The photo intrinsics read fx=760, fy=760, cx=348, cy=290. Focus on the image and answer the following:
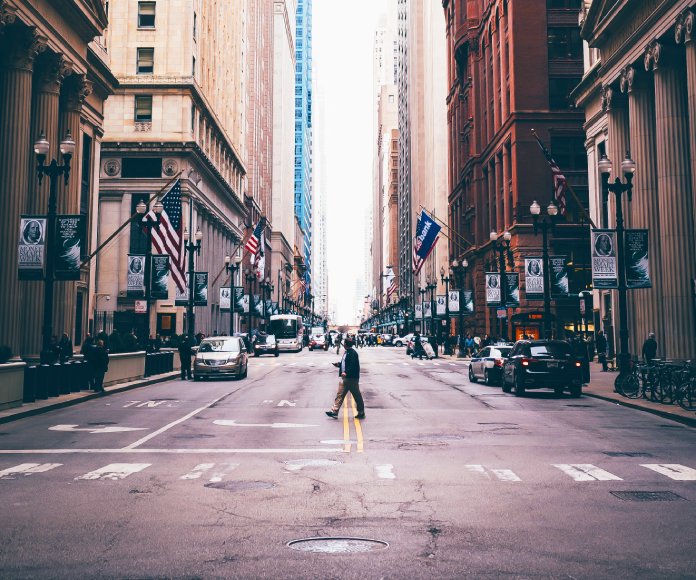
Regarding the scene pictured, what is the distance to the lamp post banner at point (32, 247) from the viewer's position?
23.4 metres

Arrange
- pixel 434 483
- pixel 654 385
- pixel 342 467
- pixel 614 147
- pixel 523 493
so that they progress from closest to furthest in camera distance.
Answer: pixel 523 493, pixel 434 483, pixel 342 467, pixel 654 385, pixel 614 147

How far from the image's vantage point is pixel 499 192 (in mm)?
67500

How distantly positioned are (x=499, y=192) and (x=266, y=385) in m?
41.6

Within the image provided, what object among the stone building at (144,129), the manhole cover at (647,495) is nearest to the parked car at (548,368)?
the manhole cover at (647,495)

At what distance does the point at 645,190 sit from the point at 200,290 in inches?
1119

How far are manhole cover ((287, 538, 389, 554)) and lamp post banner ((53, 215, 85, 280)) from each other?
19236mm

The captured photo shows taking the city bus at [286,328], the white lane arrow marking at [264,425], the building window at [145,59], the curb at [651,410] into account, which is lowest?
the white lane arrow marking at [264,425]

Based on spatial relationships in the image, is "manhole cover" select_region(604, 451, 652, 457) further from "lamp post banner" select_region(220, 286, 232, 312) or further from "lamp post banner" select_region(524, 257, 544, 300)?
"lamp post banner" select_region(220, 286, 232, 312)

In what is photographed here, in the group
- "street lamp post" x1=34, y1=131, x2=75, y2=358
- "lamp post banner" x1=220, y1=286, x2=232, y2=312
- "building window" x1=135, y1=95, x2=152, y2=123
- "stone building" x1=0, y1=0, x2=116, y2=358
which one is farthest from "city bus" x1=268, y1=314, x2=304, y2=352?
"street lamp post" x1=34, y1=131, x2=75, y2=358

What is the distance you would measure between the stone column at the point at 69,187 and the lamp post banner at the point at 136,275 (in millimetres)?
3891

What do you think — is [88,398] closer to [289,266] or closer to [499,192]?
[499,192]

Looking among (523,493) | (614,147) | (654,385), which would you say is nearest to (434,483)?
(523,493)

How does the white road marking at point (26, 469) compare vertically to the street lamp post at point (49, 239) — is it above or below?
below

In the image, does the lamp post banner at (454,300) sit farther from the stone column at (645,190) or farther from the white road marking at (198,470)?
the white road marking at (198,470)
